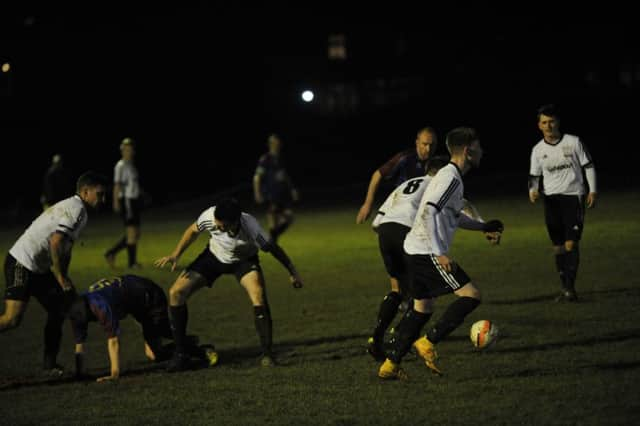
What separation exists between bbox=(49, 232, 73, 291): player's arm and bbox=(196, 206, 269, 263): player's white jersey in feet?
4.29

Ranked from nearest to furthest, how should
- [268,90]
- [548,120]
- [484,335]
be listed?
[484,335]
[548,120]
[268,90]

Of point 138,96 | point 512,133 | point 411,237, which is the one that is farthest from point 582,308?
point 138,96

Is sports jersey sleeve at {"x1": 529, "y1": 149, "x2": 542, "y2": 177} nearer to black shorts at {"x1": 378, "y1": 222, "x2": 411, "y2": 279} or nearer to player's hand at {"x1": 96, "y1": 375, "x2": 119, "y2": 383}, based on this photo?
black shorts at {"x1": 378, "y1": 222, "x2": 411, "y2": 279}

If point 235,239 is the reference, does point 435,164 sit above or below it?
above

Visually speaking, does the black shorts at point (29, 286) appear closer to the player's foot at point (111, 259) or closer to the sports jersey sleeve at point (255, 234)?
the sports jersey sleeve at point (255, 234)

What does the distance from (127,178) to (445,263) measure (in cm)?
1049

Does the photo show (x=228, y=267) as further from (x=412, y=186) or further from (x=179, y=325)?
(x=412, y=186)

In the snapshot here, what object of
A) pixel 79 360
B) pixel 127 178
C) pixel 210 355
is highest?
pixel 127 178

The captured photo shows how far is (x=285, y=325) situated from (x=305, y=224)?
43.0 ft

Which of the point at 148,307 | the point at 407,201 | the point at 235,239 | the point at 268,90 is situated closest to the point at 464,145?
the point at 407,201

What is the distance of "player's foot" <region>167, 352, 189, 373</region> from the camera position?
30.6 ft

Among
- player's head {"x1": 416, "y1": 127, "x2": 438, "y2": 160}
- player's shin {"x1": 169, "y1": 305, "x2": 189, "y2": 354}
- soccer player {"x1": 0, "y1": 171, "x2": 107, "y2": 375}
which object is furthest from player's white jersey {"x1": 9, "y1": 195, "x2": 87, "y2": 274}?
player's head {"x1": 416, "y1": 127, "x2": 438, "y2": 160}

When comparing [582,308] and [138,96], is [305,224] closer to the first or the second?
[582,308]

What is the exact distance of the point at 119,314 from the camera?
9.38m
